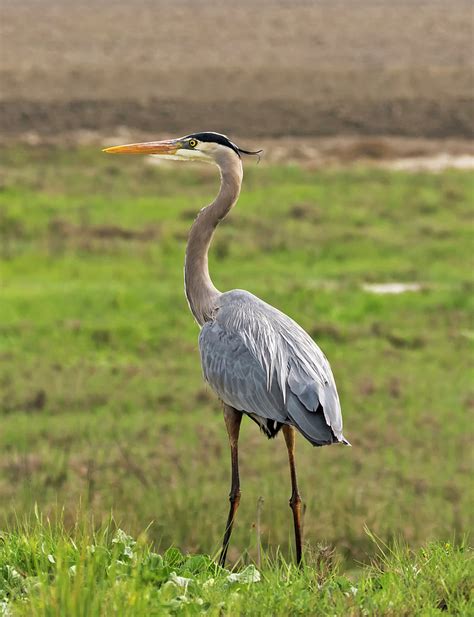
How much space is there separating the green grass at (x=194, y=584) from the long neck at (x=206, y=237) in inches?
56.2

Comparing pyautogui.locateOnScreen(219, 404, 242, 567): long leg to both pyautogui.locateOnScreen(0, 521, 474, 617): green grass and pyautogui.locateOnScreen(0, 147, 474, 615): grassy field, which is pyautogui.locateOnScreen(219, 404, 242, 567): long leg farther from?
pyautogui.locateOnScreen(0, 521, 474, 617): green grass

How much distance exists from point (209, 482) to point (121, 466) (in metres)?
0.71

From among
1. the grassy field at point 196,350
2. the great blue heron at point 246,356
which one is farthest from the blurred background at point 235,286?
the great blue heron at point 246,356

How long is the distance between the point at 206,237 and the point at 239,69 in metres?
36.5

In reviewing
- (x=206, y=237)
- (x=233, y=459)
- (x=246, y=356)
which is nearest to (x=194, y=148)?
(x=206, y=237)

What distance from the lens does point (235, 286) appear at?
16.5 meters

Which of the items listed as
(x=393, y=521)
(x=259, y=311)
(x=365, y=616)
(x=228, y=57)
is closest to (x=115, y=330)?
(x=393, y=521)

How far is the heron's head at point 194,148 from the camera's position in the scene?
6.04 meters

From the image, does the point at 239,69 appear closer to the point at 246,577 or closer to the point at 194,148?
the point at 194,148

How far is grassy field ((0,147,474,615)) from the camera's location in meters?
8.55

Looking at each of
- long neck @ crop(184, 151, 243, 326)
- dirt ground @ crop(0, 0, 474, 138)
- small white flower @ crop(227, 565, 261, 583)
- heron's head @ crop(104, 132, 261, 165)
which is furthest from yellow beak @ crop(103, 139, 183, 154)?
dirt ground @ crop(0, 0, 474, 138)

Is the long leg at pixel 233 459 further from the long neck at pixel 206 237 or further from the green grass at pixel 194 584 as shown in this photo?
the green grass at pixel 194 584

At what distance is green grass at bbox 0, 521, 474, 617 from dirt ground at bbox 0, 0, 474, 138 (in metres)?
27.6

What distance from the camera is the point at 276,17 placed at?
194ft
